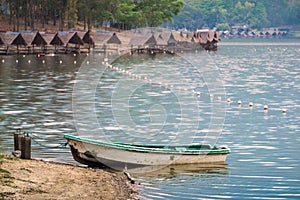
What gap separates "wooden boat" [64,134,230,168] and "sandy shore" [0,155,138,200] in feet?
3.99

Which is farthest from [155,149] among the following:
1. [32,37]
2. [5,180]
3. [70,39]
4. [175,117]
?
[70,39]

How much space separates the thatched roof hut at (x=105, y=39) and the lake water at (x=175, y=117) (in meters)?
46.4

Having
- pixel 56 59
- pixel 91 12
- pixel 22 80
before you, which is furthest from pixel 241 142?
pixel 91 12

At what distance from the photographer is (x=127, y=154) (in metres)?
36.0

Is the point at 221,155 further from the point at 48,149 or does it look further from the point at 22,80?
the point at 22,80

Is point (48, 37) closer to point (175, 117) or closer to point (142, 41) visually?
point (142, 41)

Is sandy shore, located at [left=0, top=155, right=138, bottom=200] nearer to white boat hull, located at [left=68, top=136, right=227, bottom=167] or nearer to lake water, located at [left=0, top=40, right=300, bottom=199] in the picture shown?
white boat hull, located at [left=68, top=136, right=227, bottom=167]

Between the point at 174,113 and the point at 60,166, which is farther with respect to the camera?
the point at 174,113

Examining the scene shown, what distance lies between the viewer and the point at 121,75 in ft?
321

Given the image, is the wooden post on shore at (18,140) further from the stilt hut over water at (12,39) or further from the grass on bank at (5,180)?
the stilt hut over water at (12,39)

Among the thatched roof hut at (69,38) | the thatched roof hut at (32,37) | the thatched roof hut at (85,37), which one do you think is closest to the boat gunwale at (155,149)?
the thatched roof hut at (32,37)

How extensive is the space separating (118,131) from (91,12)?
464 feet

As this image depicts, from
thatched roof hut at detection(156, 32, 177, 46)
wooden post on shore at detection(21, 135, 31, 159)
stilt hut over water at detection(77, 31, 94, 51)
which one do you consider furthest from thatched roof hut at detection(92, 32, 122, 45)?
wooden post on shore at detection(21, 135, 31, 159)

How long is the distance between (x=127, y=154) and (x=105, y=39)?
121513 mm
